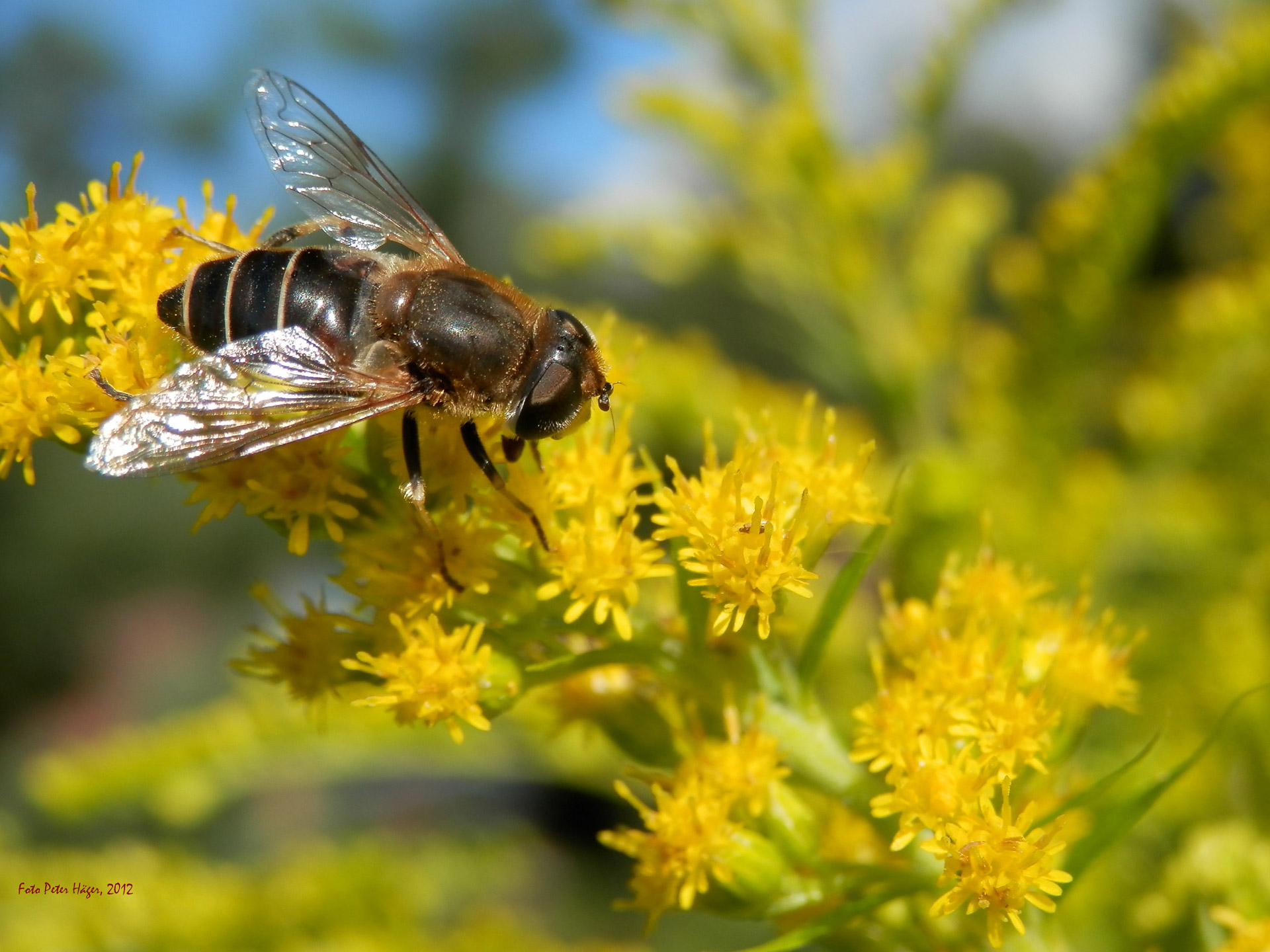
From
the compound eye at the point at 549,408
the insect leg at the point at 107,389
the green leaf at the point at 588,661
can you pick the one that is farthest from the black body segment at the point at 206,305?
the green leaf at the point at 588,661

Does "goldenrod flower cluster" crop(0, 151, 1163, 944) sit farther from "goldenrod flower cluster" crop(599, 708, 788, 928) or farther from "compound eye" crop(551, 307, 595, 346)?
"compound eye" crop(551, 307, 595, 346)

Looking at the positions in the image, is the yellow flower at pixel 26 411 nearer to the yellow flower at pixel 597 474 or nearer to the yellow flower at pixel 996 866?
the yellow flower at pixel 597 474

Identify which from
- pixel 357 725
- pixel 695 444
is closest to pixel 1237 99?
pixel 695 444

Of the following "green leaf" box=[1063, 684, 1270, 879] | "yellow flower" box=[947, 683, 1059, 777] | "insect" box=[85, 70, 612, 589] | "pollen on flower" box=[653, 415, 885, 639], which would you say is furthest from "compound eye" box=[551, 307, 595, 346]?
"green leaf" box=[1063, 684, 1270, 879]

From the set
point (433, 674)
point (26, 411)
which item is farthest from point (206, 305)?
point (433, 674)

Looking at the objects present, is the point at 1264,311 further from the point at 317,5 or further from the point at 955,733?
the point at 317,5

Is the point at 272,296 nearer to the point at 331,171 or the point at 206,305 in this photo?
the point at 206,305
